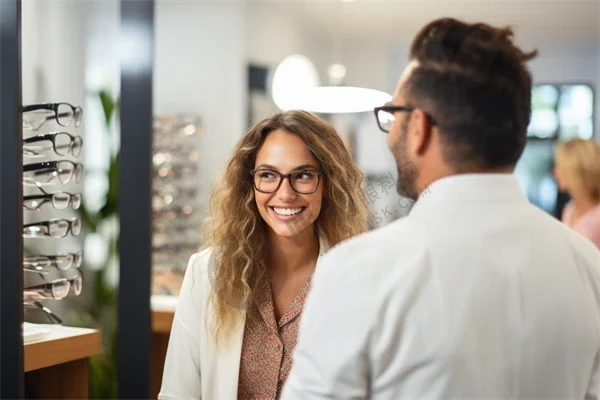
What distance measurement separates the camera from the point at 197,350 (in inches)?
76.3

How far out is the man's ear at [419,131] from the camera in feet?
3.62

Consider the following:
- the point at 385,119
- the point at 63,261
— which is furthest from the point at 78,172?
the point at 385,119

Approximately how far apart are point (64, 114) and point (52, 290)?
0.48 meters

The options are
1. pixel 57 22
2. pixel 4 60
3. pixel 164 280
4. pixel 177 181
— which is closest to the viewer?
pixel 4 60

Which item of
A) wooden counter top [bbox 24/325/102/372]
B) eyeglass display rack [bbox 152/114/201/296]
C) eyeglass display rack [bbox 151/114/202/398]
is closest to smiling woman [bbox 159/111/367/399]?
wooden counter top [bbox 24/325/102/372]

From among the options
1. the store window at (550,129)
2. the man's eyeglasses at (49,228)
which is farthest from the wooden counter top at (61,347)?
the store window at (550,129)

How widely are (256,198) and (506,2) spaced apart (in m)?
2.72

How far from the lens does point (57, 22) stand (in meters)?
2.10

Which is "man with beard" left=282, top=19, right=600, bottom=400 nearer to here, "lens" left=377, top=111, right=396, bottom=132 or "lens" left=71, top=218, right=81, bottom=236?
"lens" left=377, top=111, right=396, bottom=132

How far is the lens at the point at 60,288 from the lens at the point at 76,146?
351mm

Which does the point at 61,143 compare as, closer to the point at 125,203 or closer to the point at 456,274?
the point at 125,203

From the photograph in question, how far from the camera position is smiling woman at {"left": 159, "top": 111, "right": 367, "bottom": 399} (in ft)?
→ 6.15

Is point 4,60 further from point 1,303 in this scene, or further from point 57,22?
point 1,303

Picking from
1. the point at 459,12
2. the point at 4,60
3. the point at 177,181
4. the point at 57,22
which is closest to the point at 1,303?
the point at 4,60
